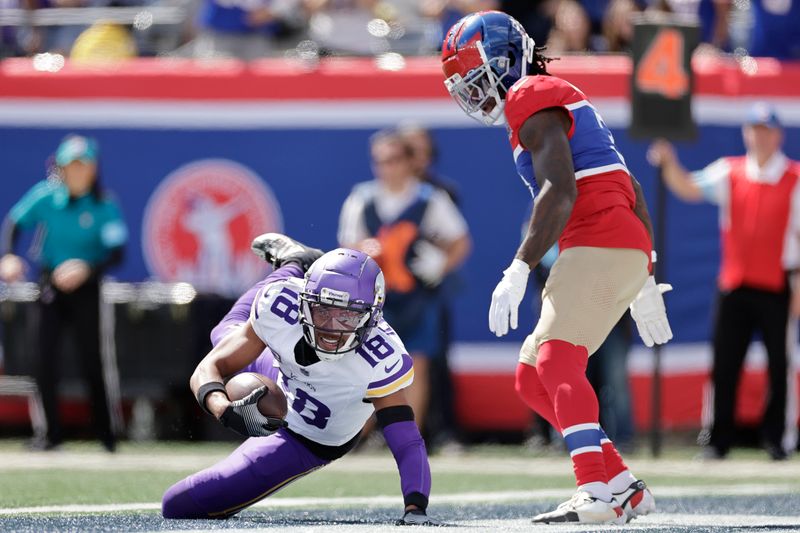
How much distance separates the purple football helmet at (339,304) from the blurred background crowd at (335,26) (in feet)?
19.6

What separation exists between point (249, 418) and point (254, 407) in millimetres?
41

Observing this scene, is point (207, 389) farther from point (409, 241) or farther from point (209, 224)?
point (209, 224)

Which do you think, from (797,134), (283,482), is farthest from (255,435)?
(797,134)

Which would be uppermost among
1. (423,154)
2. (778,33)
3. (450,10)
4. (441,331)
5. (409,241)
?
(450,10)

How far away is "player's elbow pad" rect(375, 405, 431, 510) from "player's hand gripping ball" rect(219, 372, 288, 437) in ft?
1.36

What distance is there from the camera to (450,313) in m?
11.0

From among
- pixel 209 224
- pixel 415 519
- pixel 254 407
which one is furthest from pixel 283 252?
pixel 209 224

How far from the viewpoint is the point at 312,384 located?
600 centimetres

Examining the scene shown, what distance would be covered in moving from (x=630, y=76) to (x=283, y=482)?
506 centimetres

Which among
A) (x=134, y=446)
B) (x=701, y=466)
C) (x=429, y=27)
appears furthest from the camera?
(x=429, y=27)

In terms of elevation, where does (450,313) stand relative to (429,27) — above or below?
below

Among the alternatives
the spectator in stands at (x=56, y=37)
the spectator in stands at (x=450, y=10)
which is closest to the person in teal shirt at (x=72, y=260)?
the spectator in stands at (x=56, y=37)

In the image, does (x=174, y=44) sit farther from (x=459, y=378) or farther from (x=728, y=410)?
(x=728, y=410)

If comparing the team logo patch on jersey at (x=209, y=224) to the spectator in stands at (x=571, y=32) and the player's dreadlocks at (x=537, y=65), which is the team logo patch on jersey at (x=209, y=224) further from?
the player's dreadlocks at (x=537, y=65)
